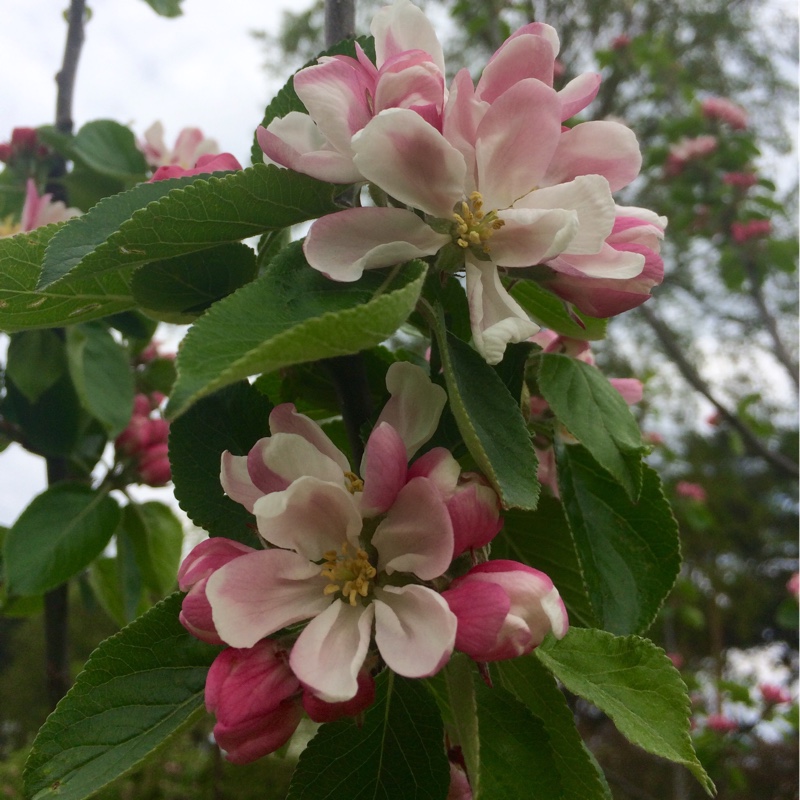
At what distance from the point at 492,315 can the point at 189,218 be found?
0.24m

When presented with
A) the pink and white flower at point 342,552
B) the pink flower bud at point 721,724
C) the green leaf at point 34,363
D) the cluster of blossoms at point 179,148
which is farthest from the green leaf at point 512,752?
the pink flower bud at point 721,724

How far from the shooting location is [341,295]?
52 cm

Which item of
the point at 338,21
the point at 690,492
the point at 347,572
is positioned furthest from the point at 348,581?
the point at 690,492

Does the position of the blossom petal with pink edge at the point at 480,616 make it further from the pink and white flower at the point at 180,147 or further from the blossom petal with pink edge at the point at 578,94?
the pink and white flower at the point at 180,147

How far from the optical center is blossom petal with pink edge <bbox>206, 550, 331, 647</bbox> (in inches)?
19.7

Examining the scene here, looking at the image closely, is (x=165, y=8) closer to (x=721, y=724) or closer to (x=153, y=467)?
(x=153, y=467)

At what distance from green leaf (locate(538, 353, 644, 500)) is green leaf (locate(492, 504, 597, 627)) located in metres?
0.11

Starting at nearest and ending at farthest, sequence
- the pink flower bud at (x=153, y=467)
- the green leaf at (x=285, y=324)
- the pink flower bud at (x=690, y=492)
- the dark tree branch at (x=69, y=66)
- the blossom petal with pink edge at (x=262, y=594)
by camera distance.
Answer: the green leaf at (x=285, y=324)
the blossom petal with pink edge at (x=262, y=594)
the pink flower bud at (x=153, y=467)
the dark tree branch at (x=69, y=66)
the pink flower bud at (x=690, y=492)

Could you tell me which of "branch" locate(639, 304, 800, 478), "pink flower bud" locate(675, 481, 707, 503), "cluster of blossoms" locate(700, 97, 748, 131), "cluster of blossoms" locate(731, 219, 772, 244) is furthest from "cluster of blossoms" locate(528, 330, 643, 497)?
"pink flower bud" locate(675, 481, 707, 503)

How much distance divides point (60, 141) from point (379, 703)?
144cm

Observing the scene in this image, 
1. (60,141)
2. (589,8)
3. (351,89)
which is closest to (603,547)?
(351,89)

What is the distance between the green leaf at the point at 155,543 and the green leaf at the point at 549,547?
89cm

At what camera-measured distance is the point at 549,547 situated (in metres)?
0.74

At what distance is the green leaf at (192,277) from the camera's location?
0.63m
